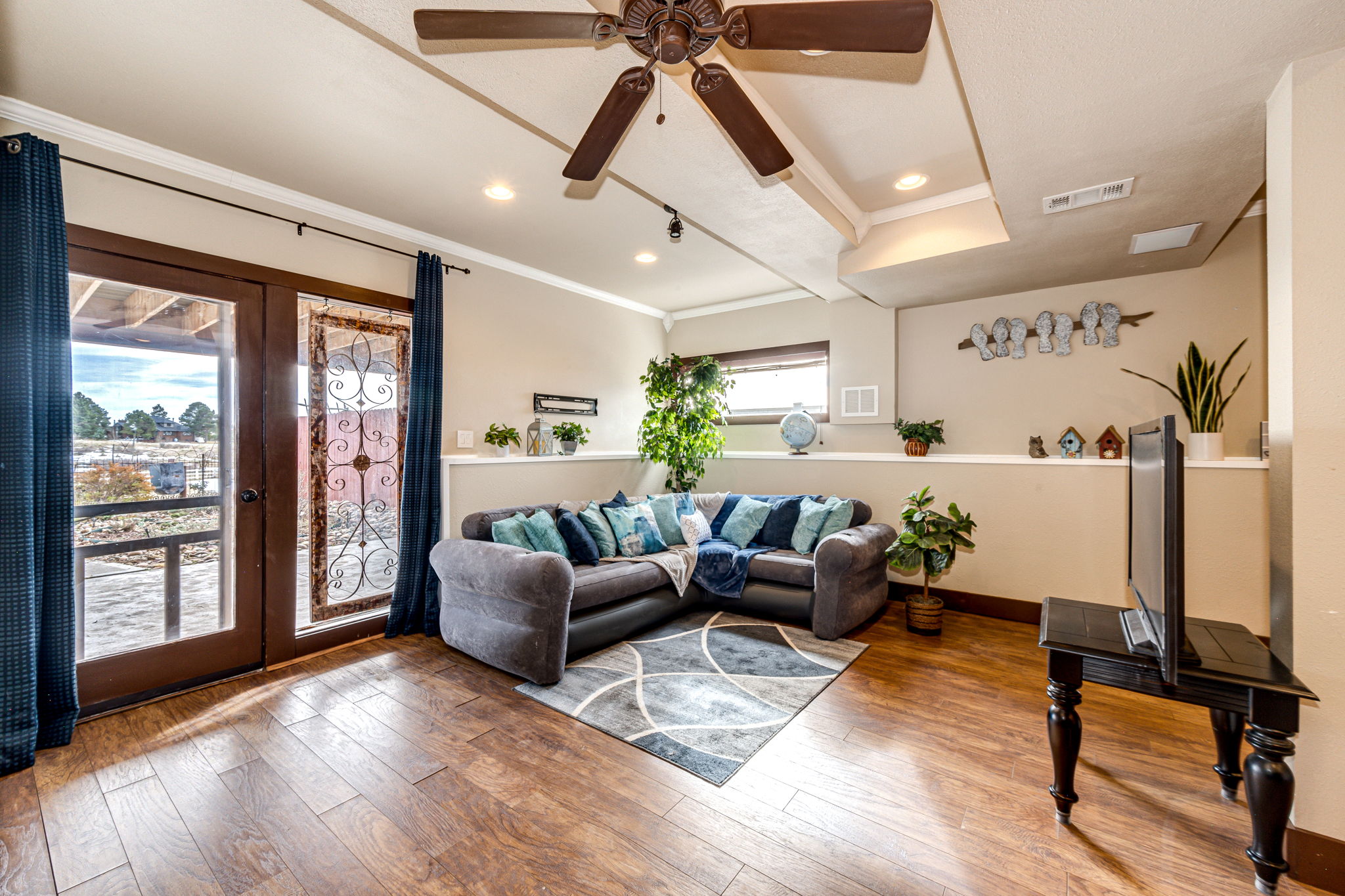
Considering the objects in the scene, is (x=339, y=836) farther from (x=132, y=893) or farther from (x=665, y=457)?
(x=665, y=457)

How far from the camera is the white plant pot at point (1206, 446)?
319 centimetres

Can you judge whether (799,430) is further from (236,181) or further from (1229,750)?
(236,181)

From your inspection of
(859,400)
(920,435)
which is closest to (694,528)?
(859,400)

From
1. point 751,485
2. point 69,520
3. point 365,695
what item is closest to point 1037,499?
point 751,485

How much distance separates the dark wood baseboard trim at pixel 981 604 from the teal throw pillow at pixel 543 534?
2658 mm

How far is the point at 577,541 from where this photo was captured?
3.55 m

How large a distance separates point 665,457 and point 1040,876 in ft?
12.7

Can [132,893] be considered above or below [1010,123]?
below

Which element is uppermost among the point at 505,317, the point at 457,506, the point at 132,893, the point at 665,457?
the point at 505,317

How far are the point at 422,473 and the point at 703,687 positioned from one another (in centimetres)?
226

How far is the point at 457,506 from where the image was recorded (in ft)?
12.2

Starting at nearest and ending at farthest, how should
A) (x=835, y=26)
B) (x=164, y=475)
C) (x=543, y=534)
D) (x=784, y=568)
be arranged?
(x=835, y=26) → (x=164, y=475) → (x=543, y=534) → (x=784, y=568)

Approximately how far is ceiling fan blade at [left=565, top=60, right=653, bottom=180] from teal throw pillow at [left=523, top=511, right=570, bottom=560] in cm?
215

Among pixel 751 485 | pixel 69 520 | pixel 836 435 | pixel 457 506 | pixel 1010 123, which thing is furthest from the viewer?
pixel 751 485
